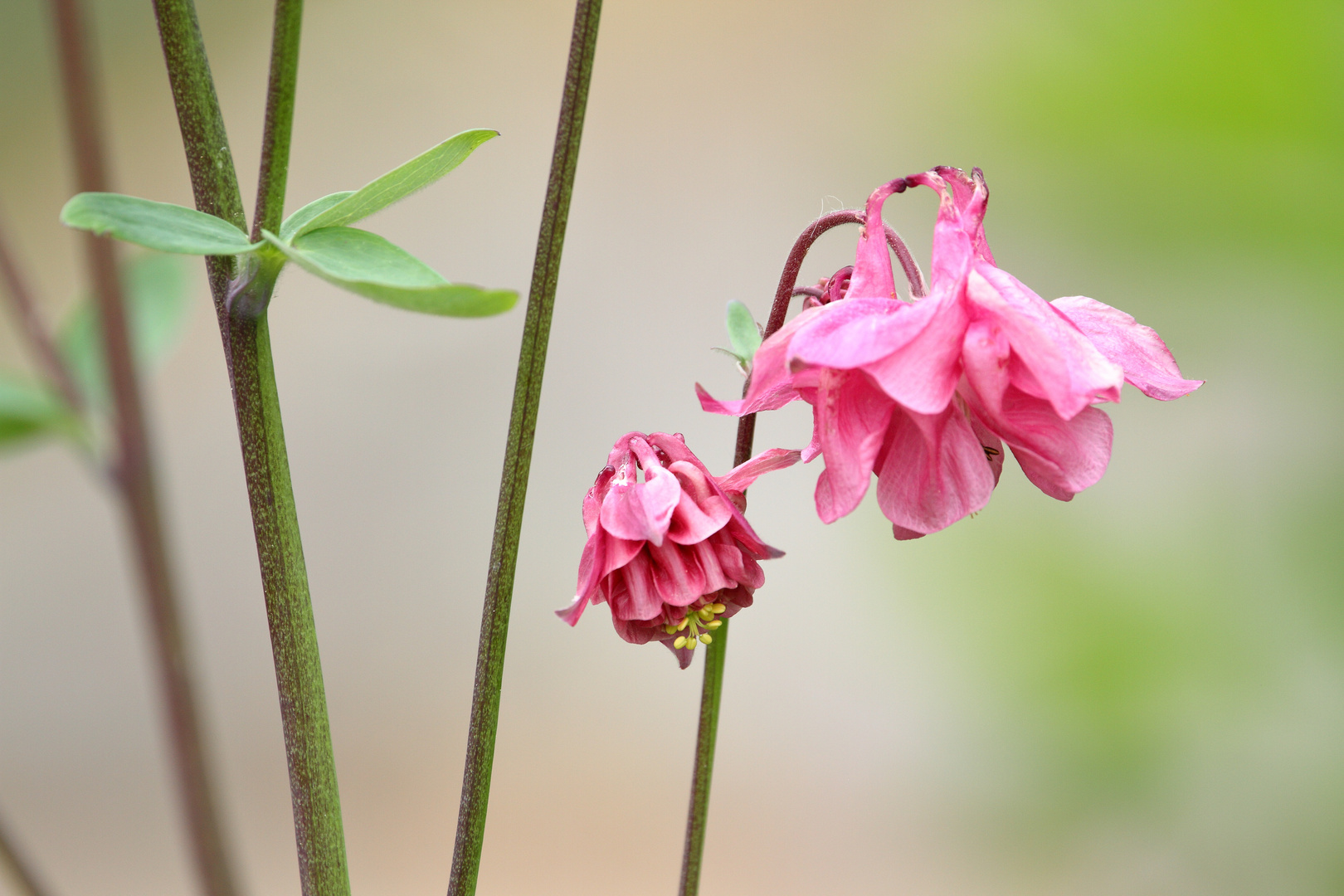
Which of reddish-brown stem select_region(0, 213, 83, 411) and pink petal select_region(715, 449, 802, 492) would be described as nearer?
reddish-brown stem select_region(0, 213, 83, 411)

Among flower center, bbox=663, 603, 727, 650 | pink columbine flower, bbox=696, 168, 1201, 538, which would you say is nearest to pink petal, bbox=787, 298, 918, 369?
pink columbine flower, bbox=696, 168, 1201, 538

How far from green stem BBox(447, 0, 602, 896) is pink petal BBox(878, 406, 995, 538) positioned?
0.11 meters

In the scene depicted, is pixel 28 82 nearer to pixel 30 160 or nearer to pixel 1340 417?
pixel 30 160

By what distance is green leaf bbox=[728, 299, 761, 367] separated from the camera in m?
0.41

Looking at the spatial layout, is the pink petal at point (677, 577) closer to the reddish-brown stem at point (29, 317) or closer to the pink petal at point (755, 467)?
the pink petal at point (755, 467)

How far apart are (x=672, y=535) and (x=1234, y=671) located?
3.82ft

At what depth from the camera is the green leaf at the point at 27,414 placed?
209 mm

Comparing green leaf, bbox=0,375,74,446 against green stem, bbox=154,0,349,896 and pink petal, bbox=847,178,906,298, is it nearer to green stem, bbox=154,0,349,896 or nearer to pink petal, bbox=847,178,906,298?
green stem, bbox=154,0,349,896

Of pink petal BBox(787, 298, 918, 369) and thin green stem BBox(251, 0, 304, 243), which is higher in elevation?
thin green stem BBox(251, 0, 304, 243)

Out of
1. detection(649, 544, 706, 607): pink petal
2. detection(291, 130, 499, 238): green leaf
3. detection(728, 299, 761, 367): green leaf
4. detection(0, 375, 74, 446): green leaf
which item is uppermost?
detection(291, 130, 499, 238): green leaf

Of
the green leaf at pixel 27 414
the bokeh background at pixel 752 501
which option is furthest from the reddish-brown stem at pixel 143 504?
the bokeh background at pixel 752 501

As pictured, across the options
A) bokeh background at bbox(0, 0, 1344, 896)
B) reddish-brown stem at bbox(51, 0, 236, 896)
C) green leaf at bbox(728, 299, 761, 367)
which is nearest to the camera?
reddish-brown stem at bbox(51, 0, 236, 896)

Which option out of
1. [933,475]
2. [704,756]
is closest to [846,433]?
[933,475]

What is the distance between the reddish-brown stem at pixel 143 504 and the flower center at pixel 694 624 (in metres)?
0.19
